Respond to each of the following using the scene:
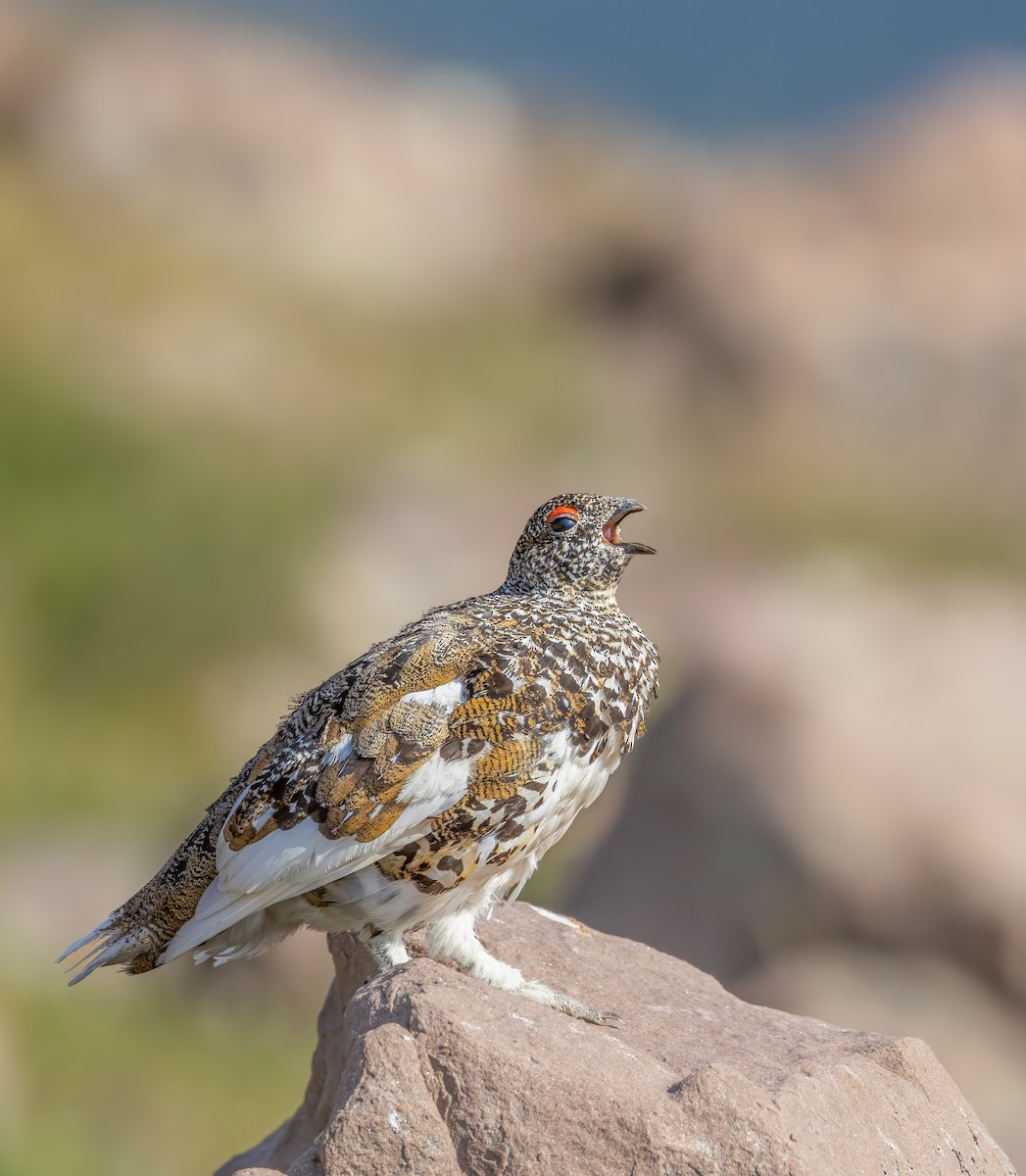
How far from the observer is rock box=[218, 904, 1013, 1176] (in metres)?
4.18

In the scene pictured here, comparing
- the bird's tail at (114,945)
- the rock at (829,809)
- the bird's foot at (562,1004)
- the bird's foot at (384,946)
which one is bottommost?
the bird's tail at (114,945)

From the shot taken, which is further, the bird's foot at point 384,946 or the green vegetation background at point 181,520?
the green vegetation background at point 181,520

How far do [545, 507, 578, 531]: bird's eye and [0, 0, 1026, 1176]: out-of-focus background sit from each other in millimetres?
4692

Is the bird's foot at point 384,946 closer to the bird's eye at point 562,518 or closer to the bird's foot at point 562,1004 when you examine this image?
the bird's foot at point 562,1004

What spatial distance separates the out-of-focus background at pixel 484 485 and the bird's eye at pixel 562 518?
4.69 meters

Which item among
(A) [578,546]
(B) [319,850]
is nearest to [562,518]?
(A) [578,546]

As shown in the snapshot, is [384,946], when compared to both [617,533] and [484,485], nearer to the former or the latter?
[617,533]

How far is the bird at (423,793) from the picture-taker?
4.85m

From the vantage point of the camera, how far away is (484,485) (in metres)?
27.4

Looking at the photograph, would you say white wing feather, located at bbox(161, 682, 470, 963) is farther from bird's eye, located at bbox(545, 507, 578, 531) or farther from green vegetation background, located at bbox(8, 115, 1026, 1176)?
green vegetation background, located at bbox(8, 115, 1026, 1176)

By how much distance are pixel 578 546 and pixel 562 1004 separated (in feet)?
5.30

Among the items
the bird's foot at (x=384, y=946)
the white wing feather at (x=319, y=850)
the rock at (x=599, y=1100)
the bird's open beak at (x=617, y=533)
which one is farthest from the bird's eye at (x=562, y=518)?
the rock at (x=599, y=1100)

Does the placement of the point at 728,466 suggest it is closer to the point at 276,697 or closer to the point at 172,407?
the point at 172,407

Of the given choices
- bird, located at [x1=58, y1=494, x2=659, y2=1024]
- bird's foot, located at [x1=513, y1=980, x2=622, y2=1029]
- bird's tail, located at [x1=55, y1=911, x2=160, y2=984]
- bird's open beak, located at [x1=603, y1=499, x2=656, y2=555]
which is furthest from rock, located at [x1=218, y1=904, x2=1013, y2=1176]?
bird's open beak, located at [x1=603, y1=499, x2=656, y2=555]
